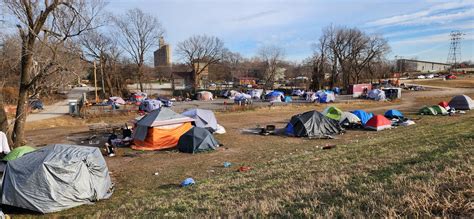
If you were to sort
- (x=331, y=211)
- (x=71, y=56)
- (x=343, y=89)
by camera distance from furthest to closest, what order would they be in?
(x=343, y=89) < (x=71, y=56) < (x=331, y=211)

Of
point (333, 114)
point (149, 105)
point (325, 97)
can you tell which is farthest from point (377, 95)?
point (149, 105)

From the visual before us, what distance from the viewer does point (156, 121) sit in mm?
18047

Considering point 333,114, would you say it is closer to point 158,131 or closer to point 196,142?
point 196,142

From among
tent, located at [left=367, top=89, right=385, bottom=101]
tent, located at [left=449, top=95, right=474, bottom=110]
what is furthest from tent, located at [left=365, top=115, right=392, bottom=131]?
tent, located at [left=367, top=89, right=385, bottom=101]

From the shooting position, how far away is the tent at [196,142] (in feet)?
54.5

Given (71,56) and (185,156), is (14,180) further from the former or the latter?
(71,56)

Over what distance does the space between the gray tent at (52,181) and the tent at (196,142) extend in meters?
6.81

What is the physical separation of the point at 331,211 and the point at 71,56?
1715 centimetres

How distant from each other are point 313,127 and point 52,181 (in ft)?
49.9

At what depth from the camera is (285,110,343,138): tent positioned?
20.2m

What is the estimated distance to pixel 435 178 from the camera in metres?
4.25

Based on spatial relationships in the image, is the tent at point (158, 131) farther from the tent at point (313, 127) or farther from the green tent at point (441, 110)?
the green tent at point (441, 110)

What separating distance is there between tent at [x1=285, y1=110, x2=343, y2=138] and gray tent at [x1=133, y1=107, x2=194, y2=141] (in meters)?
7.20

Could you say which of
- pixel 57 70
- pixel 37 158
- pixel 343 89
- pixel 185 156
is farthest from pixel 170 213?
pixel 343 89
